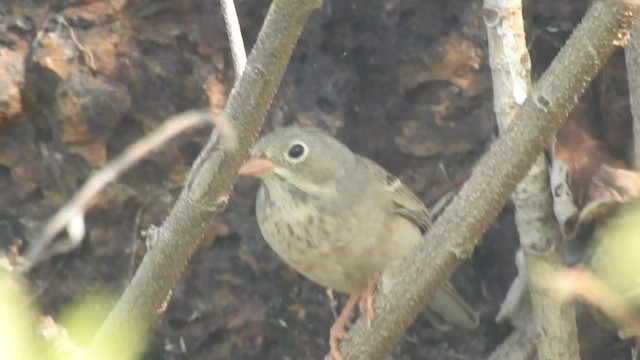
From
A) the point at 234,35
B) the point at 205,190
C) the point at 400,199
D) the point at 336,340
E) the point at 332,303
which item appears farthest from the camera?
the point at 332,303

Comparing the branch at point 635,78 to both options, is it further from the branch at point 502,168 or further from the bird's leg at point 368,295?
the branch at point 502,168

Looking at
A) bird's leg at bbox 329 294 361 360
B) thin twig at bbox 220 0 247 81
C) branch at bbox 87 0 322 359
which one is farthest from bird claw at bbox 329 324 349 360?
thin twig at bbox 220 0 247 81

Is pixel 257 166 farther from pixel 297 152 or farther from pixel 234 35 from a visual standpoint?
pixel 234 35

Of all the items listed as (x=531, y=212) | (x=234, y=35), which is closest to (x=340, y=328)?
(x=531, y=212)

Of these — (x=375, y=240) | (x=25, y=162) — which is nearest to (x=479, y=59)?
(x=375, y=240)

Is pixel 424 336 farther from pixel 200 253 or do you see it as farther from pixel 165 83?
pixel 165 83

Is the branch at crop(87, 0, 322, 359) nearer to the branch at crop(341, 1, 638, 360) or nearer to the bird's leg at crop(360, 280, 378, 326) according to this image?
the branch at crop(341, 1, 638, 360)

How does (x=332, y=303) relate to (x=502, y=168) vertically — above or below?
below
